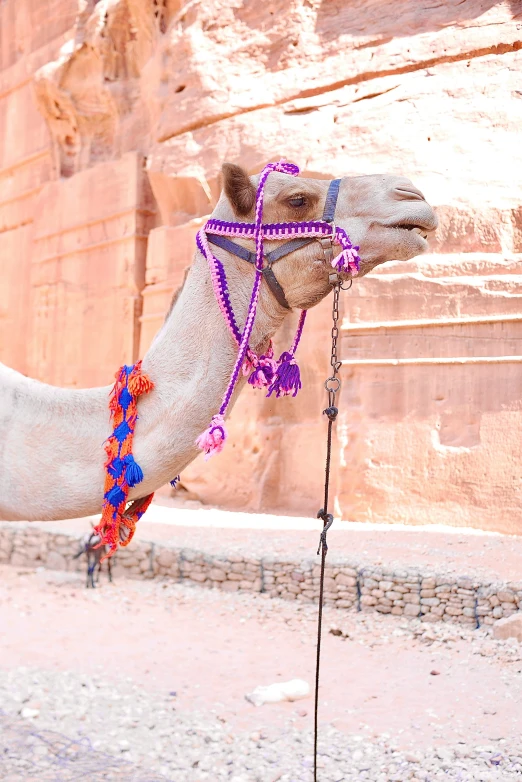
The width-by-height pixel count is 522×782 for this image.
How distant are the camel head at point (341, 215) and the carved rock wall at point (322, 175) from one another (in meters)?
7.52

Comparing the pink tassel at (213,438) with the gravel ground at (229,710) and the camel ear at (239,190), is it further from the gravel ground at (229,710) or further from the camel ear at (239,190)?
the gravel ground at (229,710)

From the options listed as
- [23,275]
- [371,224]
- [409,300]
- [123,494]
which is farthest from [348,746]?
[23,275]

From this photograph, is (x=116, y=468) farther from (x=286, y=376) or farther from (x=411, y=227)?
(x=411, y=227)

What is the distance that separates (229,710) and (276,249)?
4.15 metres

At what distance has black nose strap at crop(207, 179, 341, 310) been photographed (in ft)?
8.25

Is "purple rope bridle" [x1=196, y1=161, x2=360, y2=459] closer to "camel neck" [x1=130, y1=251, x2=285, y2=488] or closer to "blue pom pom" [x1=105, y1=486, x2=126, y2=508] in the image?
"camel neck" [x1=130, y1=251, x2=285, y2=488]

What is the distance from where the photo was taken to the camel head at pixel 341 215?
2.49m

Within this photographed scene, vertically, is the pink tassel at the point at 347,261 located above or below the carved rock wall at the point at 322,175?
below

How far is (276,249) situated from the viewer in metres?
2.52

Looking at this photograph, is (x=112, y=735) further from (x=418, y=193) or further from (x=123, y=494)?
(x=418, y=193)

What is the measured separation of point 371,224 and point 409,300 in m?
8.26

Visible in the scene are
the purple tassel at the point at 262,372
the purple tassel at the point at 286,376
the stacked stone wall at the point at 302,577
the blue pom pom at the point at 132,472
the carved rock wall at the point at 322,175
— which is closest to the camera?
the blue pom pom at the point at 132,472

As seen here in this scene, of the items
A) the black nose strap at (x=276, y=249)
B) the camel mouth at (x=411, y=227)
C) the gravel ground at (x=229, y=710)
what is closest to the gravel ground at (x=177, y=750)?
the gravel ground at (x=229, y=710)

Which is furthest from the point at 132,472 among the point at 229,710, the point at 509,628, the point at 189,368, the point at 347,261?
the point at 509,628
